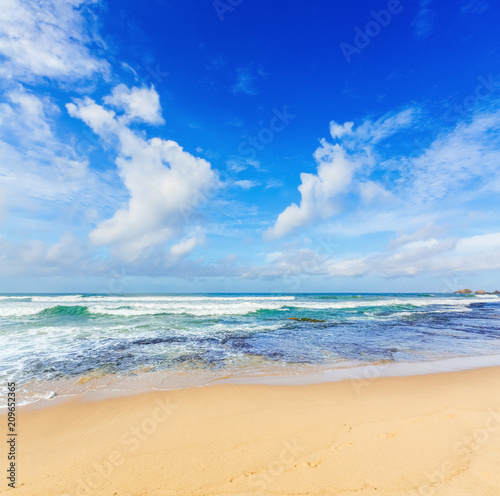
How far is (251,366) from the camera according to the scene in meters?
8.19

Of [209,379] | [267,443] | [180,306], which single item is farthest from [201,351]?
[180,306]

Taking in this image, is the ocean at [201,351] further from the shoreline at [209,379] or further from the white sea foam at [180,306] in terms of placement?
the white sea foam at [180,306]

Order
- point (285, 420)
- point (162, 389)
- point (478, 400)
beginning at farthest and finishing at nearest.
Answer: point (162, 389), point (478, 400), point (285, 420)

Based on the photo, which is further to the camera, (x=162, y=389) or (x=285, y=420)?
(x=162, y=389)

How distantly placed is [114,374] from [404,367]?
26.2 feet

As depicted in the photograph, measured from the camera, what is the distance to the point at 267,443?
3881 millimetres

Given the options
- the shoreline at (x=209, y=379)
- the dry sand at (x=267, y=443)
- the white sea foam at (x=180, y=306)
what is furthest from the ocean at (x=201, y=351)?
the white sea foam at (x=180, y=306)

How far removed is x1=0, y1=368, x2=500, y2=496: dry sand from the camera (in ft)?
9.99

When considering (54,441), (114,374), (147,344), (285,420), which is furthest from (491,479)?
(147,344)

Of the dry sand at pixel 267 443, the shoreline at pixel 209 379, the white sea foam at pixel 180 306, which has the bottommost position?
the shoreline at pixel 209 379

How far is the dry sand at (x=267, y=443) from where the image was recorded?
9.99 ft

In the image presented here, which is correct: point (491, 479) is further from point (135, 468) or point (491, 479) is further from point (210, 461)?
point (135, 468)

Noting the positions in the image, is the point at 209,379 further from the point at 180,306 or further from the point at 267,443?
the point at 180,306

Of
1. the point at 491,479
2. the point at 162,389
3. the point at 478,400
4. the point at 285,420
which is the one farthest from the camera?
the point at 162,389
